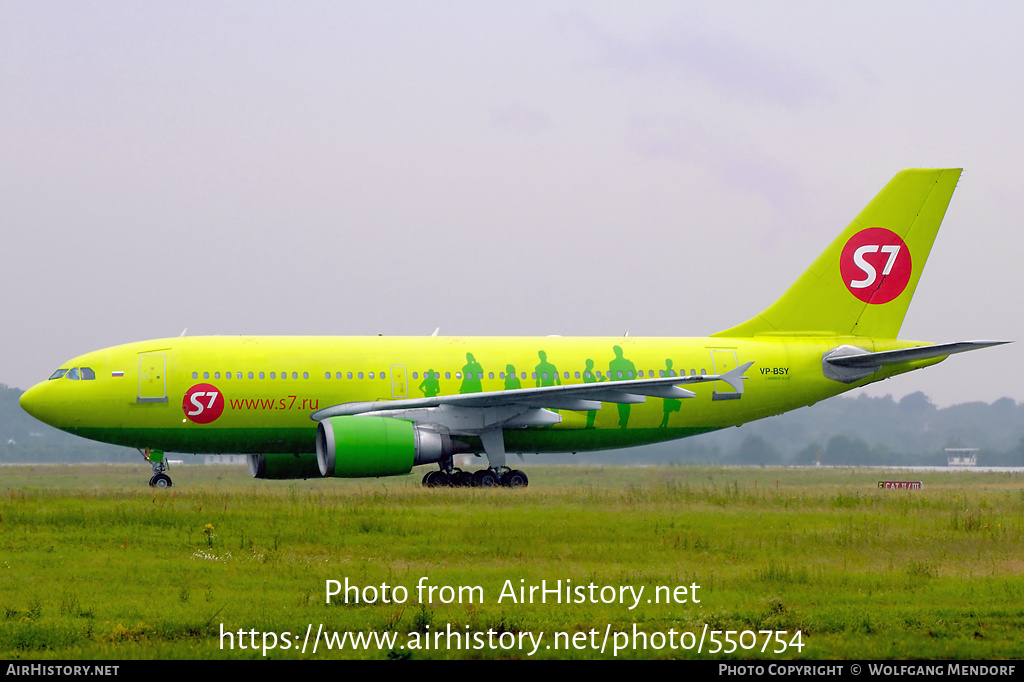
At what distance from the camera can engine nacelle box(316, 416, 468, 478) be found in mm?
26391

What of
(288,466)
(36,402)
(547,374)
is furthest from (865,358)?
(36,402)

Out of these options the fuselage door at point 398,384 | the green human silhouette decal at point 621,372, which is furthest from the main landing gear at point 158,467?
the green human silhouette decal at point 621,372

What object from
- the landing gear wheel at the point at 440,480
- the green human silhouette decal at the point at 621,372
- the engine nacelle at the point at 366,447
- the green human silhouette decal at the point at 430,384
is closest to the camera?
the engine nacelle at the point at 366,447

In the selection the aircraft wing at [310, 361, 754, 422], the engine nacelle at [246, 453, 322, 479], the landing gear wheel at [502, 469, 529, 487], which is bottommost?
the landing gear wheel at [502, 469, 529, 487]

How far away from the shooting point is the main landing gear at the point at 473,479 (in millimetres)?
29297

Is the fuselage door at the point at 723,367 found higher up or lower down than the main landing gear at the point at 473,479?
higher up

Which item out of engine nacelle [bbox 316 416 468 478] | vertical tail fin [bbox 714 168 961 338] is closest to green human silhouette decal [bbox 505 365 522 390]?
engine nacelle [bbox 316 416 468 478]

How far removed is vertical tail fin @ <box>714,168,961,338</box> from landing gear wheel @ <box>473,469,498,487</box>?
314 inches

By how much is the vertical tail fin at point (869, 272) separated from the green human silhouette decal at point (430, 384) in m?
8.32

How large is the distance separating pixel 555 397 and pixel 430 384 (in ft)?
10.6

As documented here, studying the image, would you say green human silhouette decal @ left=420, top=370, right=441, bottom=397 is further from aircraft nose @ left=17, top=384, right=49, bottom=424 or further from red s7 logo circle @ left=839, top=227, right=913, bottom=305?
red s7 logo circle @ left=839, top=227, right=913, bottom=305

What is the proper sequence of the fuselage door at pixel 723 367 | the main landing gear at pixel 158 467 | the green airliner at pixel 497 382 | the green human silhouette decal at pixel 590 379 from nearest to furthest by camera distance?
1. the green airliner at pixel 497 382
2. the main landing gear at pixel 158 467
3. the green human silhouette decal at pixel 590 379
4. the fuselage door at pixel 723 367

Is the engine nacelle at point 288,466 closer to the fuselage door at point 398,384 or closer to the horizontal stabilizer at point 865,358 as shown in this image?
the fuselage door at point 398,384

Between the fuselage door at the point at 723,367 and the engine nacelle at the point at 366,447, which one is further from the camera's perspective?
the fuselage door at the point at 723,367
